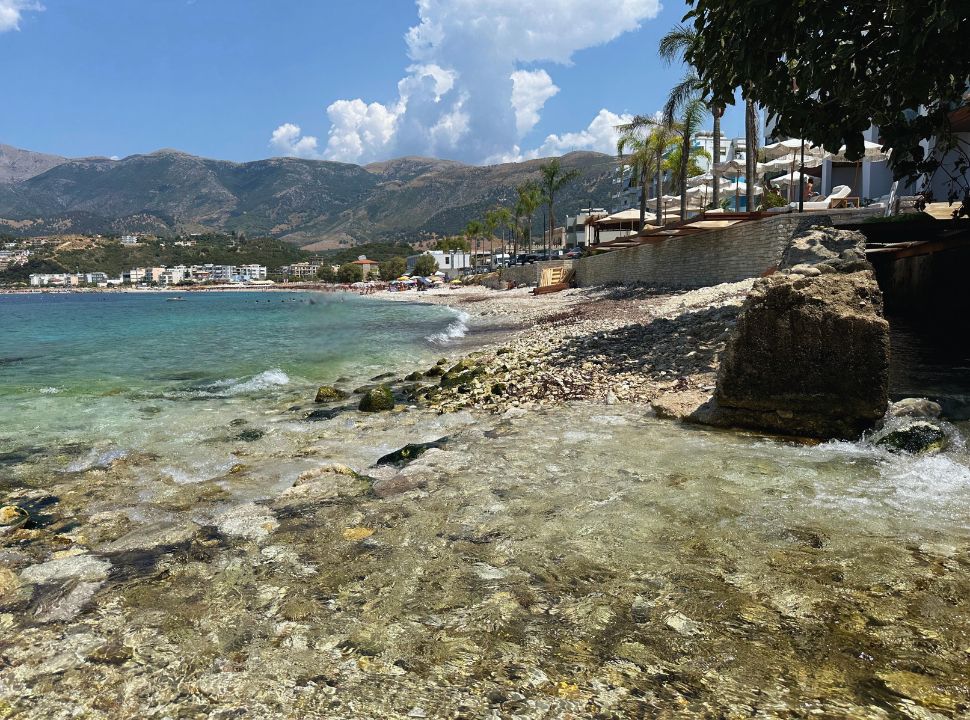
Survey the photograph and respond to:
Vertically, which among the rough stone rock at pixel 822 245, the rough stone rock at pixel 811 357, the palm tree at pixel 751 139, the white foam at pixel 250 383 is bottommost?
the white foam at pixel 250 383

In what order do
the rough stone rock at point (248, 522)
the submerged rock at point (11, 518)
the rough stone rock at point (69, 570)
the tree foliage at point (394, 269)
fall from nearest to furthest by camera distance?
the rough stone rock at point (69, 570)
the rough stone rock at point (248, 522)
the submerged rock at point (11, 518)
the tree foliage at point (394, 269)

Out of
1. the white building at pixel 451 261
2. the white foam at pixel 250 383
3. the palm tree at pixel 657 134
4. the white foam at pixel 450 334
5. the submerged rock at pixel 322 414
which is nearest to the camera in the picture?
the submerged rock at pixel 322 414

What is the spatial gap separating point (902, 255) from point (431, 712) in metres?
17.0

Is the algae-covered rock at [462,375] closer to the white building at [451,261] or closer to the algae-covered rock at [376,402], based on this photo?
the algae-covered rock at [376,402]

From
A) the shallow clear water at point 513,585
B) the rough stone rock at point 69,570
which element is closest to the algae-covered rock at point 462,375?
the shallow clear water at point 513,585

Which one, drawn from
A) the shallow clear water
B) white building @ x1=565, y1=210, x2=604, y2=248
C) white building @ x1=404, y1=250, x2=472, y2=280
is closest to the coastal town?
the shallow clear water

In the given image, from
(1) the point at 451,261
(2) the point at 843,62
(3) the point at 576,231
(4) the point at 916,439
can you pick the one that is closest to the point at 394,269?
(1) the point at 451,261

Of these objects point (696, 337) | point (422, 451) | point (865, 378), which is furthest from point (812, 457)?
point (696, 337)

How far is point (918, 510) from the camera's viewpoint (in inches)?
201

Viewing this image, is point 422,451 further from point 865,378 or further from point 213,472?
point 865,378

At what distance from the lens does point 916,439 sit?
669 centimetres

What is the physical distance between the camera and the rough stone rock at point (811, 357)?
737 cm

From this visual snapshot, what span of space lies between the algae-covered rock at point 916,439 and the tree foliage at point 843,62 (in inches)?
169

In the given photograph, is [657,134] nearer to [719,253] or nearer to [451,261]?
[719,253]
